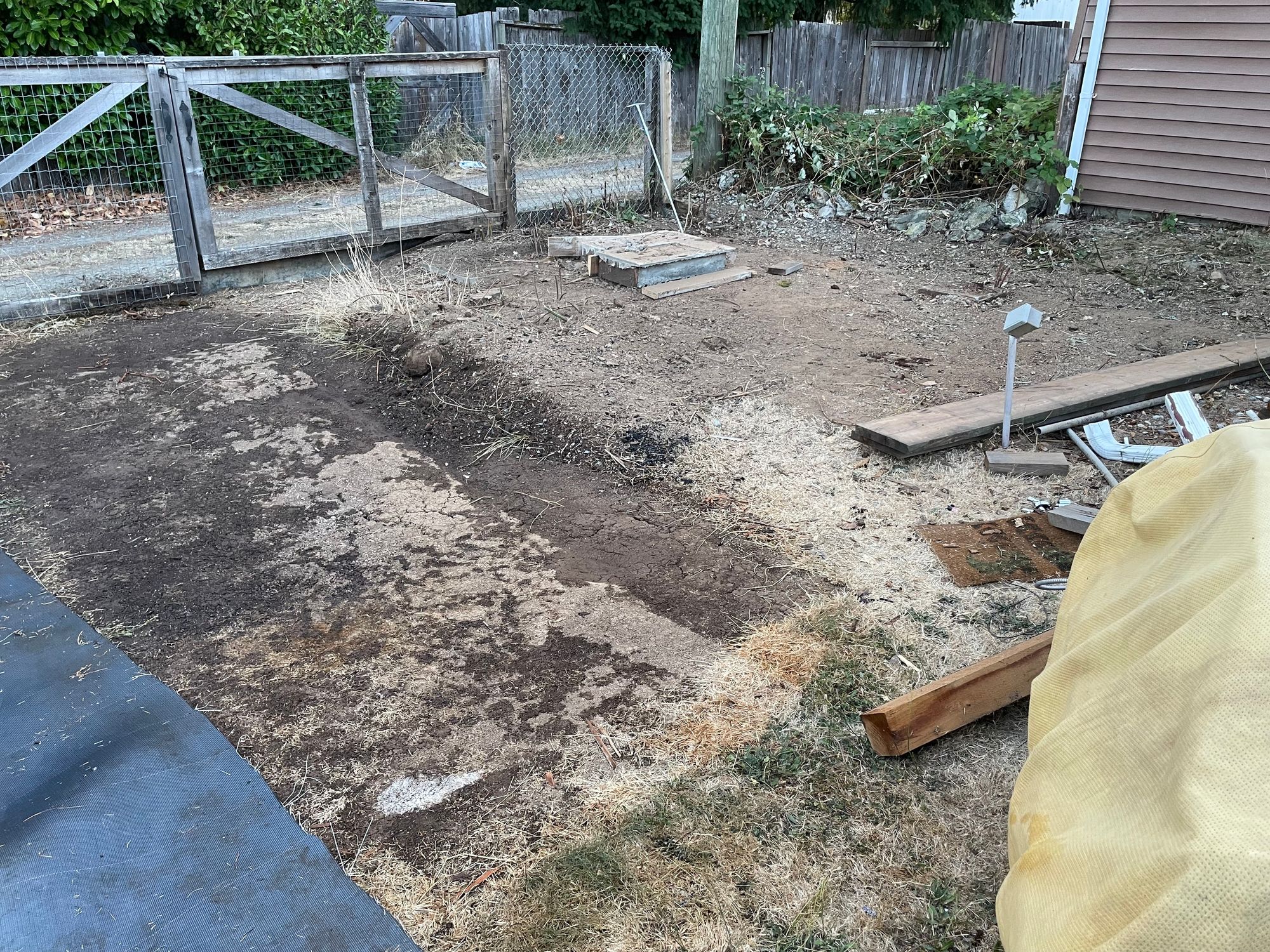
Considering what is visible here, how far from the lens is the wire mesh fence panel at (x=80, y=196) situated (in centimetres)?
584

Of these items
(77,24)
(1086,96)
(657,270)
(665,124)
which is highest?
(77,24)

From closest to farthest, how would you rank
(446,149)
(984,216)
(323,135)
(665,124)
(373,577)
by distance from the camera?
(373,577) → (323,135) → (984,216) → (665,124) → (446,149)

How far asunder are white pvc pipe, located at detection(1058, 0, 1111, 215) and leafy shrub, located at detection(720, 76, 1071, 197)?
120 millimetres

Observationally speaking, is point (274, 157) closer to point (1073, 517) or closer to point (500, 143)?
point (500, 143)

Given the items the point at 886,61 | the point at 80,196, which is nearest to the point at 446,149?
the point at 80,196

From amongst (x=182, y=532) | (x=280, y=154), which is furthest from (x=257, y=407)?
(x=280, y=154)

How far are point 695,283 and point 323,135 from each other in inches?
119

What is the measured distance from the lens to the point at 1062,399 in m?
4.35

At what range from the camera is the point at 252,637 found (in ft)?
10.2

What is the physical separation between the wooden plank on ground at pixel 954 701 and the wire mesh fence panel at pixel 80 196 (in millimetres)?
6059

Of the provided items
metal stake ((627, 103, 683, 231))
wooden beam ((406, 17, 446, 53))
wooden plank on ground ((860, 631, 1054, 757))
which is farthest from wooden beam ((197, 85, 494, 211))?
wooden beam ((406, 17, 446, 53))

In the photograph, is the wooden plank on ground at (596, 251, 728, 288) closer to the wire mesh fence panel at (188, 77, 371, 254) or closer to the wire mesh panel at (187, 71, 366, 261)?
the wire mesh fence panel at (188, 77, 371, 254)

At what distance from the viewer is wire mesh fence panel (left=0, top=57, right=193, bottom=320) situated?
5.84m

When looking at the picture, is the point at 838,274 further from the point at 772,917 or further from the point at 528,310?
the point at 772,917
